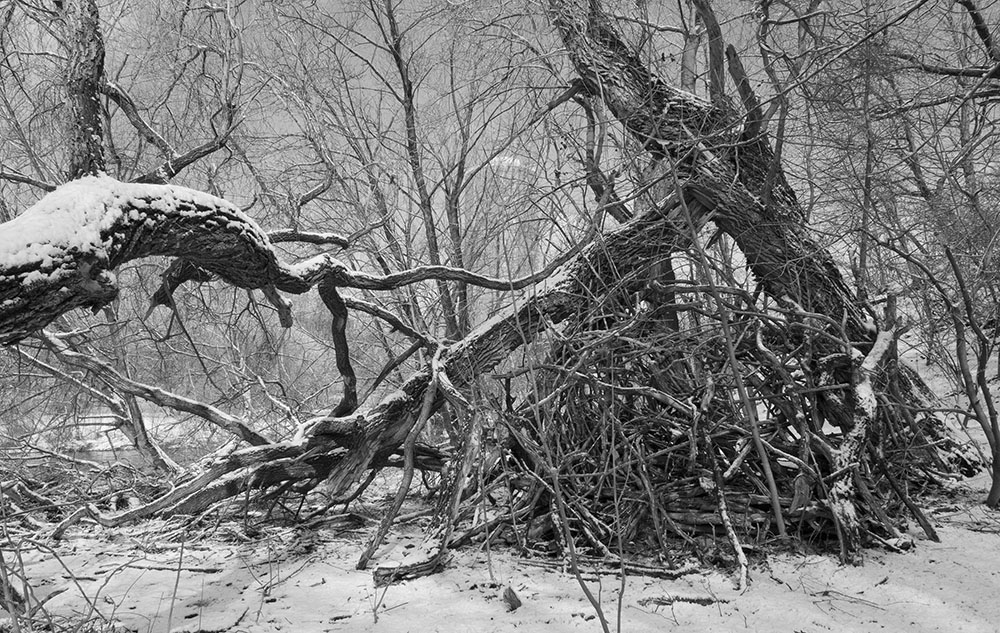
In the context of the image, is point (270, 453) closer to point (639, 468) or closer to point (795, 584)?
point (639, 468)

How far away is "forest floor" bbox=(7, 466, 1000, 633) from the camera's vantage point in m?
2.38

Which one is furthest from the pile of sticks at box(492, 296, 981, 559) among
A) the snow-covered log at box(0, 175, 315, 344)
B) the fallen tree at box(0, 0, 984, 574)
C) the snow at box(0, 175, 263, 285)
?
the snow at box(0, 175, 263, 285)

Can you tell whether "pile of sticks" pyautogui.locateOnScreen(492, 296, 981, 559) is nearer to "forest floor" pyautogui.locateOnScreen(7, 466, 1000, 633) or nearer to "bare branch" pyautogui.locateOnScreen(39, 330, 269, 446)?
"forest floor" pyautogui.locateOnScreen(7, 466, 1000, 633)

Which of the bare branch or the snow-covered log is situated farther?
the bare branch

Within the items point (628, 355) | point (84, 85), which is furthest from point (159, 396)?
point (628, 355)

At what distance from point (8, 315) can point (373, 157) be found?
16.6ft

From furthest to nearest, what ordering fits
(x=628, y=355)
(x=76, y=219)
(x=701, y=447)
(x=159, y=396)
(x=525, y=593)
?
(x=159, y=396), (x=628, y=355), (x=701, y=447), (x=525, y=593), (x=76, y=219)

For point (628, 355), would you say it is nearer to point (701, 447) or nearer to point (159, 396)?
point (701, 447)

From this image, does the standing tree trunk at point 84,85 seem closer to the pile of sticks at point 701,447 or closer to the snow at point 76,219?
the snow at point 76,219

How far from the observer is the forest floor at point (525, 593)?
238 centimetres

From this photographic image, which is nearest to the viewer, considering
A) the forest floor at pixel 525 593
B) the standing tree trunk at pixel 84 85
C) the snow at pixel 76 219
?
the snow at pixel 76 219

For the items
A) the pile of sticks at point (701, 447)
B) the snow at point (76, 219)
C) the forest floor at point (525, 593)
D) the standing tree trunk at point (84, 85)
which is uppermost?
the standing tree trunk at point (84, 85)

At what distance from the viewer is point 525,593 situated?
270 centimetres

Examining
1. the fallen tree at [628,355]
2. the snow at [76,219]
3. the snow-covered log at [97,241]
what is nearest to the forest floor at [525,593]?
the fallen tree at [628,355]
